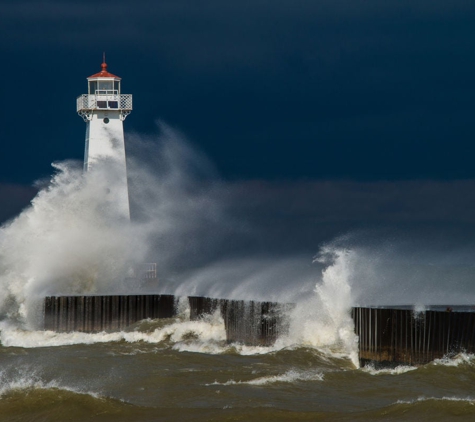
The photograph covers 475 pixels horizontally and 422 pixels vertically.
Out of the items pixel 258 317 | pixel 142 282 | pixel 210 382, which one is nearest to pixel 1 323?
pixel 142 282

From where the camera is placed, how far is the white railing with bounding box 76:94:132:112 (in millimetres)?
31562

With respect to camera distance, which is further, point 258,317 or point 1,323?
point 1,323

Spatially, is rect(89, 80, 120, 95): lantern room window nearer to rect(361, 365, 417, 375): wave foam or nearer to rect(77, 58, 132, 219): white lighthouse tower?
rect(77, 58, 132, 219): white lighthouse tower

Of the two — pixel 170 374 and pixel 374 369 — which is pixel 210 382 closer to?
pixel 170 374

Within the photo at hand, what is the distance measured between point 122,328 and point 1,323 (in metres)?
4.01

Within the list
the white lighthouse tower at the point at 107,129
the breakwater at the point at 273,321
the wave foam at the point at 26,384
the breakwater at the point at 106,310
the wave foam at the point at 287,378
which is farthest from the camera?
the white lighthouse tower at the point at 107,129

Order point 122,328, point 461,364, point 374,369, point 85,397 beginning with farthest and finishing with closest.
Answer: point 122,328
point 374,369
point 461,364
point 85,397

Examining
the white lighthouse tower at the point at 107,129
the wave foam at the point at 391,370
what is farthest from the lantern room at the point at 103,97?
the wave foam at the point at 391,370

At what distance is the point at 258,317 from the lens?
17.4 m

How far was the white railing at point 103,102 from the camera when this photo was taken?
31562 millimetres

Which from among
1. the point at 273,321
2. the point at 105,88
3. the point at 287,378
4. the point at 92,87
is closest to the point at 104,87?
the point at 105,88

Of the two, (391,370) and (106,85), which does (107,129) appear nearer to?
(106,85)

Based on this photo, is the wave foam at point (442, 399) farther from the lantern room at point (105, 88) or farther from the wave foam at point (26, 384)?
the lantern room at point (105, 88)

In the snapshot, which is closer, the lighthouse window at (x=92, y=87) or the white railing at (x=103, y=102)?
the white railing at (x=103, y=102)
